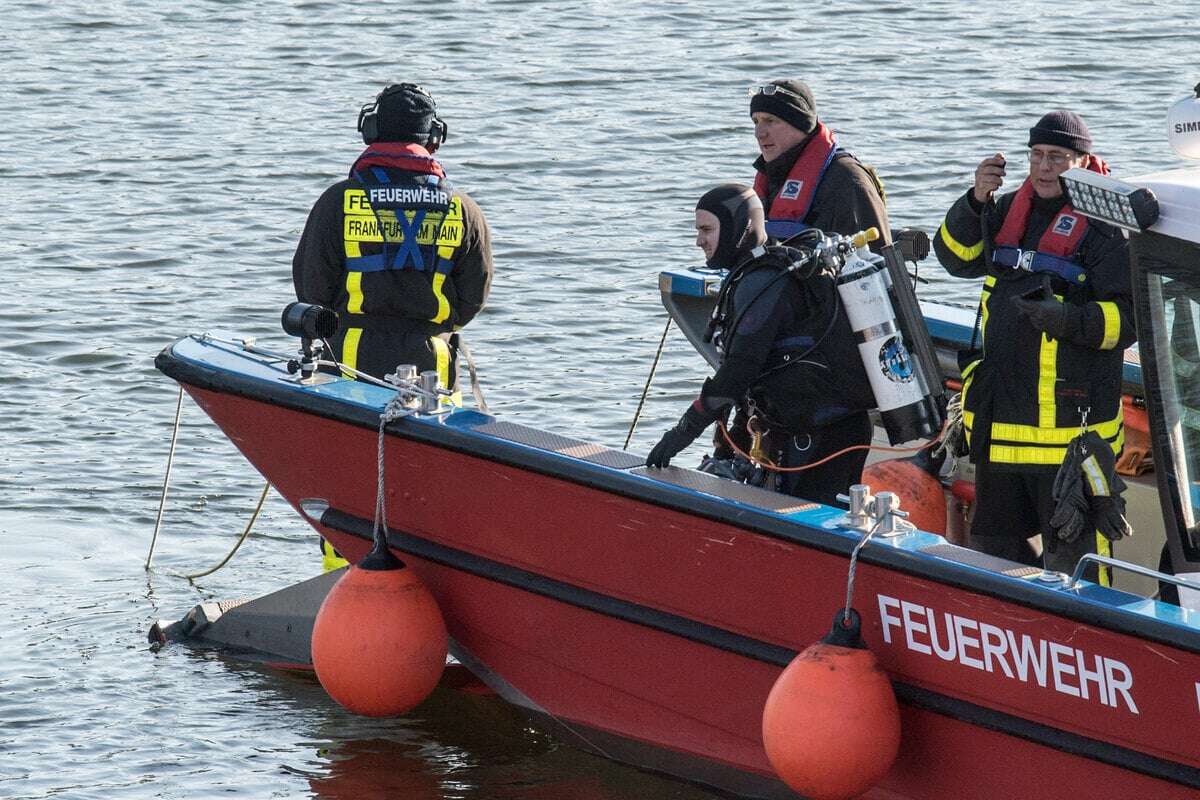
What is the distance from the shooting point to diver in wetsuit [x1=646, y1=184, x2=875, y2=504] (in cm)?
508

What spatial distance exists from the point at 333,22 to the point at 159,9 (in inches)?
64.3

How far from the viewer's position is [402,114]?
6.14 meters

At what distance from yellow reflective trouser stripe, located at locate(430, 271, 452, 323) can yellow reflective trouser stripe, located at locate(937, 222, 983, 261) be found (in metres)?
1.59

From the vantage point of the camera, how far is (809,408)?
526 centimetres

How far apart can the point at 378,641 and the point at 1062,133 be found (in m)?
2.28

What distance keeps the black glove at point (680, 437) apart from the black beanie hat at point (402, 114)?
1597mm

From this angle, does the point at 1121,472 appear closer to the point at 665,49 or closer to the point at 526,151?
the point at 526,151

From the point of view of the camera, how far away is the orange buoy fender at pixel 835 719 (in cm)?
461

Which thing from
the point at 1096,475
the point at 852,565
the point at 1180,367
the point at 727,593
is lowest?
the point at 727,593

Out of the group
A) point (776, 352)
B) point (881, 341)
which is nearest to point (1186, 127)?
point (881, 341)

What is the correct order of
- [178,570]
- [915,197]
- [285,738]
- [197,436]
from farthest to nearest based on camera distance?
[915,197], [197,436], [178,570], [285,738]

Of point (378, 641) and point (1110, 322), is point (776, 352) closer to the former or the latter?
point (1110, 322)

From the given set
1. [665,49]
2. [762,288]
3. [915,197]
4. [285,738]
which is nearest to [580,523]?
[762,288]

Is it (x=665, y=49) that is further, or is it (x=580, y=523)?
(x=665, y=49)
